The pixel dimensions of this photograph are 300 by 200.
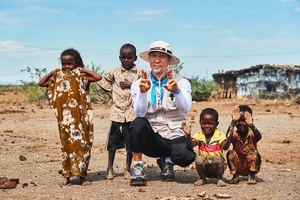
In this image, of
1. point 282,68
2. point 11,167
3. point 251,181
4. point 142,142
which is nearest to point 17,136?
point 11,167

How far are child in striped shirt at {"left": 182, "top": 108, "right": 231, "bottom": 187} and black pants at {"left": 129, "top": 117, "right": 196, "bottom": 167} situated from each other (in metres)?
0.18

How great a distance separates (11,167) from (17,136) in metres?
4.68

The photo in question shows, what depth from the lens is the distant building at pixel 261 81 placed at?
31469 millimetres

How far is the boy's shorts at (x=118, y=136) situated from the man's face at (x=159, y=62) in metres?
0.98

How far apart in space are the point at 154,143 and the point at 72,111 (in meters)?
1.12

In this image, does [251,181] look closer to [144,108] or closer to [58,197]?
[144,108]

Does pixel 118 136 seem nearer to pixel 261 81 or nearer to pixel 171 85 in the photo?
pixel 171 85

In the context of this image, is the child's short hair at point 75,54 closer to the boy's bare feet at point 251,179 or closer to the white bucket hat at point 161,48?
the white bucket hat at point 161,48

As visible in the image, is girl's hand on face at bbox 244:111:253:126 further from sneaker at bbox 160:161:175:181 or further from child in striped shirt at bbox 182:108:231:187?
sneaker at bbox 160:161:175:181

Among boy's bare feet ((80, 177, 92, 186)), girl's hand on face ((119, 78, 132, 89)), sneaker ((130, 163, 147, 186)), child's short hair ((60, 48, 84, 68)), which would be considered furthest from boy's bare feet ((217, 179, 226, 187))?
child's short hair ((60, 48, 84, 68))

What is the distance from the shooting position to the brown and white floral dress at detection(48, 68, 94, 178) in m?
6.50

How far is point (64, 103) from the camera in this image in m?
6.53

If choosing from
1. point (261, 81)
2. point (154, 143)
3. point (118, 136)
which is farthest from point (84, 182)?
point (261, 81)

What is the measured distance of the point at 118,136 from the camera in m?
7.02
